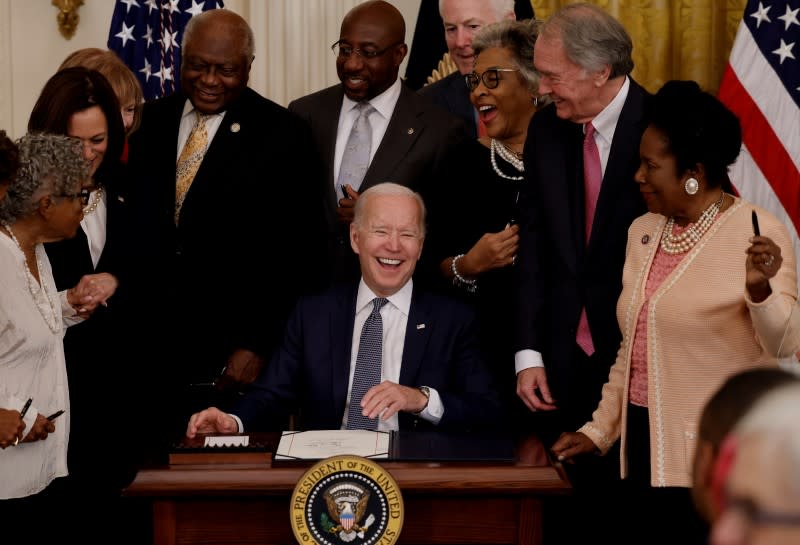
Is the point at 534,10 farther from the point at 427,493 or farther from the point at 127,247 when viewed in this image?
the point at 427,493

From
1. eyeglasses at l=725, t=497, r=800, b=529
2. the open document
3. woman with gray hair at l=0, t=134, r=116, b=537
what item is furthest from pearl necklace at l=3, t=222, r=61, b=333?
eyeglasses at l=725, t=497, r=800, b=529

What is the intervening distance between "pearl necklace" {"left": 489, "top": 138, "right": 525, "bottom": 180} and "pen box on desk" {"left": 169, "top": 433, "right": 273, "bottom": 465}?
1.43 m

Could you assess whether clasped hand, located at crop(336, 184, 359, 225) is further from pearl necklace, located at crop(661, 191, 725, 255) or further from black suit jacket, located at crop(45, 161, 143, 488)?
pearl necklace, located at crop(661, 191, 725, 255)

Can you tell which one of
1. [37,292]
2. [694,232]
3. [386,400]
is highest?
[694,232]

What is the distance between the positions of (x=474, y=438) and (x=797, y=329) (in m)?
0.81

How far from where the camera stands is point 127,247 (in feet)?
11.5

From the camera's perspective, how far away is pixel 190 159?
151 inches

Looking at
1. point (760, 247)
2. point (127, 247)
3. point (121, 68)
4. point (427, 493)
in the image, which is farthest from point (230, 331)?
point (760, 247)

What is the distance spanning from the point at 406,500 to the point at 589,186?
1243mm

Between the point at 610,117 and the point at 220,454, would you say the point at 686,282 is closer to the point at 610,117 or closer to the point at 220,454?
the point at 610,117

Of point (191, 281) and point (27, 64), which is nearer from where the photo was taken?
point (191, 281)

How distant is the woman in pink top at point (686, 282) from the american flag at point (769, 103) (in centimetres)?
152

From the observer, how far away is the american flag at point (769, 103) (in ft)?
14.3

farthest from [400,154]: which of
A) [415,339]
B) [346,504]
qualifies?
[346,504]
